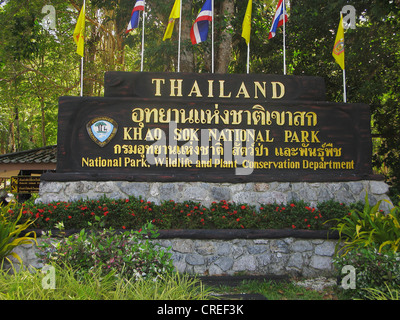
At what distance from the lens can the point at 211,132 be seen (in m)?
8.34

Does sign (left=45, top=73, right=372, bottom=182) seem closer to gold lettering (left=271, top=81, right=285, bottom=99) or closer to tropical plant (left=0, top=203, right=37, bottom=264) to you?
gold lettering (left=271, top=81, right=285, bottom=99)

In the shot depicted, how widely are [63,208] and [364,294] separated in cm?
525

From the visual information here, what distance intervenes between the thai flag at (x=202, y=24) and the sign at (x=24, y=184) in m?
8.58

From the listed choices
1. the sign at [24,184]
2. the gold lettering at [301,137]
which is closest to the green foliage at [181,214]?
the gold lettering at [301,137]

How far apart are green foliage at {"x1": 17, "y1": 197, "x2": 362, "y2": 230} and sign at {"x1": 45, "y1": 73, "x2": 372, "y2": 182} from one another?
0.62 meters

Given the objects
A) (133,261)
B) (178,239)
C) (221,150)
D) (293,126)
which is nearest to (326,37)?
(293,126)

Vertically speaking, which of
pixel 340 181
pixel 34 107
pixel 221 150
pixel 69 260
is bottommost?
pixel 69 260

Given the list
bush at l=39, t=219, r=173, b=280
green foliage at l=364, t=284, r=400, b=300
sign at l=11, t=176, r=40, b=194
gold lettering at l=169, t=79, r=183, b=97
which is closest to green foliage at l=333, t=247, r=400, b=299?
green foliage at l=364, t=284, r=400, b=300

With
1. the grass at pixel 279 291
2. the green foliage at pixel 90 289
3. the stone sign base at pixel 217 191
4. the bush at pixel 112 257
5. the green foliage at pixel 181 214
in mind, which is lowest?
the grass at pixel 279 291

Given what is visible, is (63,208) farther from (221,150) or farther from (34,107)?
(34,107)

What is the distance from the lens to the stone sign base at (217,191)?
25.9 ft

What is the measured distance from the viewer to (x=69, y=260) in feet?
17.5

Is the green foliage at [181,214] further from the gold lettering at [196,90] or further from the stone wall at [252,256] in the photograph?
the gold lettering at [196,90]

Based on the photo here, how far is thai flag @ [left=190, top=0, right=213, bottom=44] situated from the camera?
9.13m
